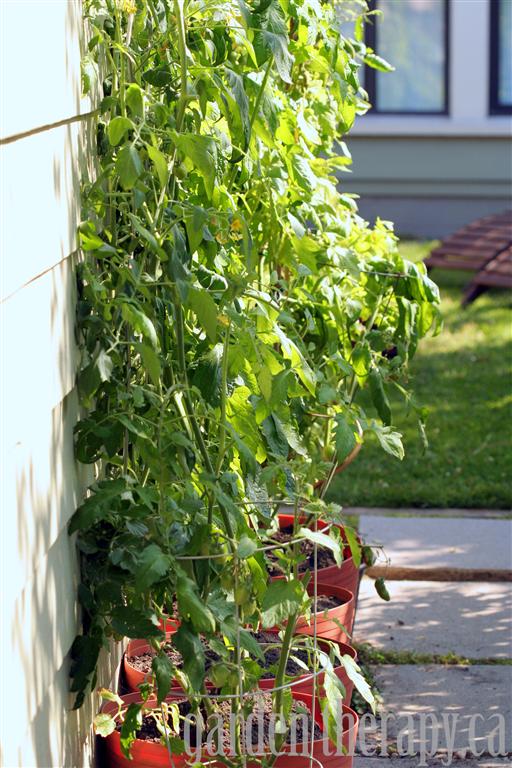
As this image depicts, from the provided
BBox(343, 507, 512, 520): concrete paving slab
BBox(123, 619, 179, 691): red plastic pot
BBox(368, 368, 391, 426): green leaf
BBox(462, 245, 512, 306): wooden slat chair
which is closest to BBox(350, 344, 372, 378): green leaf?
BBox(368, 368, 391, 426): green leaf

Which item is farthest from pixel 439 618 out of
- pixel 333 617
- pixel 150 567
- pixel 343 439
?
pixel 150 567

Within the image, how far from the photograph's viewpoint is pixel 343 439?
233 cm

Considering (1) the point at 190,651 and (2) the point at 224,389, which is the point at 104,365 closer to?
(2) the point at 224,389

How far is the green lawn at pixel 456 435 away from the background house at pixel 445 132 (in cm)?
323

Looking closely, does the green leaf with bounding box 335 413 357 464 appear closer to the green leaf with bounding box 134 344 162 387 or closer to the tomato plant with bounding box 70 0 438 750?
the tomato plant with bounding box 70 0 438 750

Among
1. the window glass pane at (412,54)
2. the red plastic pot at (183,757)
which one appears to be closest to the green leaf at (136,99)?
the red plastic pot at (183,757)

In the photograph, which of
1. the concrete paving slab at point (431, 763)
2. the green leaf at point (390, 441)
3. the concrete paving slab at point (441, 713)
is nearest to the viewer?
the green leaf at point (390, 441)

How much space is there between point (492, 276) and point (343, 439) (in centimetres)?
660

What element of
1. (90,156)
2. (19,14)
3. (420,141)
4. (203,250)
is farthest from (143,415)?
(420,141)

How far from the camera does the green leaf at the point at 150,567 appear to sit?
1895 mm

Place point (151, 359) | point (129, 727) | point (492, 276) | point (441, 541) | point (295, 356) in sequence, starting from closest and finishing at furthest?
point (151, 359), point (129, 727), point (295, 356), point (441, 541), point (492, 276)

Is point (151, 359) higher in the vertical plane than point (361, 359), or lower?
higher

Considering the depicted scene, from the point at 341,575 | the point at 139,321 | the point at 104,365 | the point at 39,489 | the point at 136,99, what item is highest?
the point at 136,99

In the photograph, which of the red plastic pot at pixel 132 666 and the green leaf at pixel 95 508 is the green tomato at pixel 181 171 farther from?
the red plastic pot at pixel 132 666
